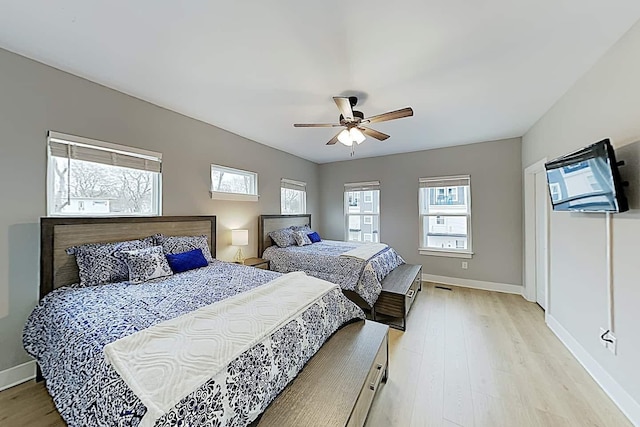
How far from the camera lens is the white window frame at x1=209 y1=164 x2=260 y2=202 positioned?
373cm

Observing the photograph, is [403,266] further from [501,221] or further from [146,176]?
[146,176]

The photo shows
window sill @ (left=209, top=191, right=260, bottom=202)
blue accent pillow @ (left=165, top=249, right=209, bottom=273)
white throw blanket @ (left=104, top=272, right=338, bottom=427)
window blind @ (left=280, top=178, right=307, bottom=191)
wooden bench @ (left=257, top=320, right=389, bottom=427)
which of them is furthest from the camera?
window blind @ (left=280, top=178, right=307, bottom=191)

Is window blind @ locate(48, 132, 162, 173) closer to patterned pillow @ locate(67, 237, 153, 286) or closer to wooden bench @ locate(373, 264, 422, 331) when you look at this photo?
patterned pillow @ locate(67, 237, 153, 286)

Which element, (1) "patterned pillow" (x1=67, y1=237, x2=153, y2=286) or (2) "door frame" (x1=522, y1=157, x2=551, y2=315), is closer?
(1) "patterned pillow" (x1=67, y1=237, x2=153, y2=286)

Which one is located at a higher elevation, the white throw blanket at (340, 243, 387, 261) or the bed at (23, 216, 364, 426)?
the white throw blanket at (340, 243, 387, 261)

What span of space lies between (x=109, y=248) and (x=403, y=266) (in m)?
3.85

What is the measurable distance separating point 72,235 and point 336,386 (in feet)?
8.66

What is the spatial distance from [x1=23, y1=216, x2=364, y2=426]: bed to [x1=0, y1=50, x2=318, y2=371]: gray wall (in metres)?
0.15

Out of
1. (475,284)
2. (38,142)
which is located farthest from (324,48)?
(475,284)

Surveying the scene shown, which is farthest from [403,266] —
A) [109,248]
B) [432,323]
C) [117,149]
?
[117,149]

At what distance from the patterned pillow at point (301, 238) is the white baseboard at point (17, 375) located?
10.7 ft

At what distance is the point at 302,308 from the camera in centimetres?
175

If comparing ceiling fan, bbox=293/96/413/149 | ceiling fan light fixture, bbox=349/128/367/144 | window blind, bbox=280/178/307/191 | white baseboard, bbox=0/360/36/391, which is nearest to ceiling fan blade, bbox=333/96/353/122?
ceiling fan, bbox=293/96/413/149

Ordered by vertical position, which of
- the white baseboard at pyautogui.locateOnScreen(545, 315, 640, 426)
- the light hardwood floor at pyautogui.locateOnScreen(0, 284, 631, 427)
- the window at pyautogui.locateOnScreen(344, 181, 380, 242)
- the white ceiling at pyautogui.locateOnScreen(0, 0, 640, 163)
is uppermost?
the white ceiling at pyautogui.locateOnScreen(0, 0, 640, 163)
